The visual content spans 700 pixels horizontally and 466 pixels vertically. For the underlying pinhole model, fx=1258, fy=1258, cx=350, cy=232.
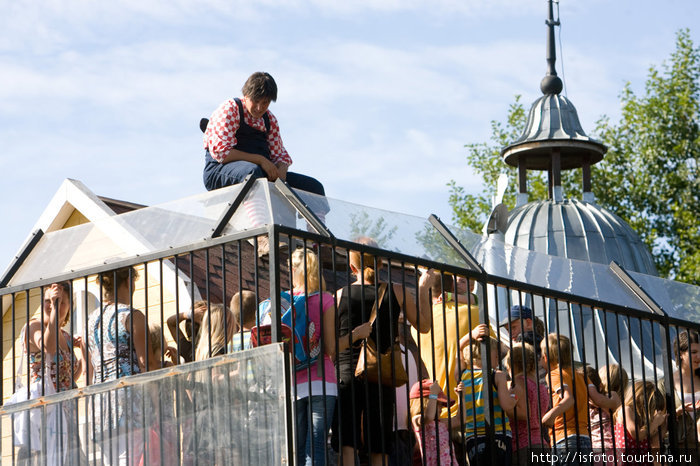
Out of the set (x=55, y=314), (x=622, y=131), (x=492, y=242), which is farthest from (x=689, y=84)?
(x=55, y=314)

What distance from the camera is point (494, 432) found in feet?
24.5

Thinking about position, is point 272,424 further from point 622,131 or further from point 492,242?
point 622,131

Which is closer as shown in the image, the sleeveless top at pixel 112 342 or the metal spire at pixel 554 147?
the sleeveless top at pixel 112 342

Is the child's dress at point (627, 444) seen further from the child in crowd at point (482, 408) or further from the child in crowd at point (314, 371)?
the child in crowd at point (314, 371)

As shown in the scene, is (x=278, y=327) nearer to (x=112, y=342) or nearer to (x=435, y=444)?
(x=112, y=342)

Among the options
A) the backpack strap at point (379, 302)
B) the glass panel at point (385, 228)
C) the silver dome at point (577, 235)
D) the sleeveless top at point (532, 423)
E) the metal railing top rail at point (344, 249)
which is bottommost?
the sleeveless top at point (532, 423)

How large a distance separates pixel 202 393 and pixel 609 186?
87.2 ft

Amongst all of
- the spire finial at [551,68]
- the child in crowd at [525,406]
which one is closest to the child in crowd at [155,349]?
the child in crowd at [525,406]

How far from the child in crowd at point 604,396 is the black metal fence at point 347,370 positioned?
1cm

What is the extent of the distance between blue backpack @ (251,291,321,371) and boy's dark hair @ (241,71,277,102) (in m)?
1.73

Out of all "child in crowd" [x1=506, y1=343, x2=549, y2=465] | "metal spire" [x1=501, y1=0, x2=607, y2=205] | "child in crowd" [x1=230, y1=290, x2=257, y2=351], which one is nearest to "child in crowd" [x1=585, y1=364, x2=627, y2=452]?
"child in crowd" [x1=506, y1=343, x2=549, y2=465]

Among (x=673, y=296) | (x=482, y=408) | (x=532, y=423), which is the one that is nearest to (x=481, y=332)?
(x=482, y=408)

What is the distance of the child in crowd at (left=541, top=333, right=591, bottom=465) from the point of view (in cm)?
784

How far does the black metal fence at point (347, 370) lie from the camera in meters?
6.46
